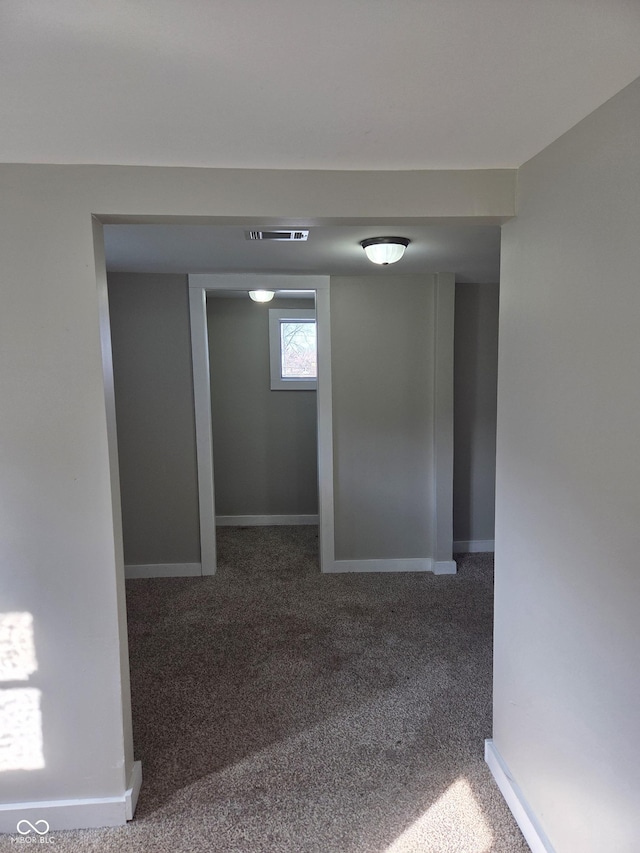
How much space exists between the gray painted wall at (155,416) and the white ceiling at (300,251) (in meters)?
0.26

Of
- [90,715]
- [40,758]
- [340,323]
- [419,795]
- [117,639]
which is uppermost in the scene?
[340,323]

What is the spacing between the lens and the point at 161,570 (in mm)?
3861

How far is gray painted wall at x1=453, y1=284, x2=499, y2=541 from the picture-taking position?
4027mm

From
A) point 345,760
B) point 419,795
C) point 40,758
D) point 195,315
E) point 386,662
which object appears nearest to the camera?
point 40,758

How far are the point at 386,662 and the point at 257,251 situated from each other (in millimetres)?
2292

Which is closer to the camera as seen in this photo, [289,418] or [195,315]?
[195,315]

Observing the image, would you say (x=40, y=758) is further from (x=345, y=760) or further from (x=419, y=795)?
(x=419, y=795)

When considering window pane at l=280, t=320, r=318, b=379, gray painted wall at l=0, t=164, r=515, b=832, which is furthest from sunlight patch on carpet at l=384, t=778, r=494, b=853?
window pane at l=280, t=320, r=318, b=379

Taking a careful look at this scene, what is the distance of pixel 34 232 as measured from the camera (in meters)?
1.60

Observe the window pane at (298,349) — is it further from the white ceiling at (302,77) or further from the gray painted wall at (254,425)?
the white ceiling at (302,77)

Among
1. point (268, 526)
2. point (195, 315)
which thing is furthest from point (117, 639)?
point (268, 526)

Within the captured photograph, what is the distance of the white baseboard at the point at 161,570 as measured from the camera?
12.6 feet

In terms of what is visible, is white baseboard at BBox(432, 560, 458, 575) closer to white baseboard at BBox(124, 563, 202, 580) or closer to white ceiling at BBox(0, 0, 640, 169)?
white baseboard at BBox(124, 563, 202, 580)

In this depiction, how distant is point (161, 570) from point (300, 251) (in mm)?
2498
